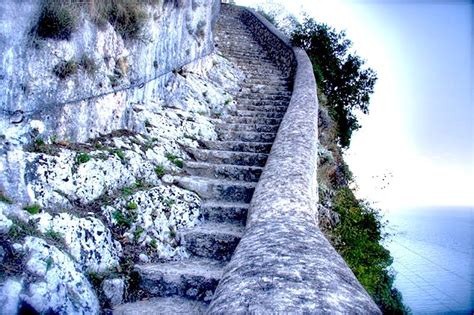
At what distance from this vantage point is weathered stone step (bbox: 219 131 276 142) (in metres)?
6.41

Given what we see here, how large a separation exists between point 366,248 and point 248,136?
3102 mm

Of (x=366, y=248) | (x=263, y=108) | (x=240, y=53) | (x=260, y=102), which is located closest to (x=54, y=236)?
(x=366, y=248)

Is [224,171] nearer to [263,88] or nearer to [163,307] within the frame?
[163,307]

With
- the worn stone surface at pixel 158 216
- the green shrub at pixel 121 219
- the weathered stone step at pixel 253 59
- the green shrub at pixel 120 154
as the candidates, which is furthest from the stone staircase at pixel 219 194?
the weathered stone step at pixel 253 59

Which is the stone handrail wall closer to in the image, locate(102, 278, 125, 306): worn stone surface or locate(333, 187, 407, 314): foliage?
locate(102, 278, 125, 306): worn stone surface

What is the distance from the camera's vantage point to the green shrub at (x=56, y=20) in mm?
3379

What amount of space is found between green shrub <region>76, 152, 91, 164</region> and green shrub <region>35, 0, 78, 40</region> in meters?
1.20

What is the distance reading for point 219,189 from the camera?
15.5 ft

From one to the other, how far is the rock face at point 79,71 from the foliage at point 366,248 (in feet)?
13.1

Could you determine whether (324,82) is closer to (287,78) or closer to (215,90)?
(287,78)

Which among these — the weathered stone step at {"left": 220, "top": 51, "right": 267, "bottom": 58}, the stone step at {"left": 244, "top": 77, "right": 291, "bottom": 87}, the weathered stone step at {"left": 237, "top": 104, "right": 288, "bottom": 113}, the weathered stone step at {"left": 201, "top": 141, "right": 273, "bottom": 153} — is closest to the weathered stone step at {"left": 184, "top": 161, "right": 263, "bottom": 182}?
the weathered stone step at {"left": 201, "top": 141, "right": 273, "bottom": 153}

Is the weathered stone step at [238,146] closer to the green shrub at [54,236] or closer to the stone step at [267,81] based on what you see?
the green shrub at [54,236]

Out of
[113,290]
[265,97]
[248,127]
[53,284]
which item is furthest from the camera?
[265,97]

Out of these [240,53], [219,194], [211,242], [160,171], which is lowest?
[211,242]
